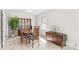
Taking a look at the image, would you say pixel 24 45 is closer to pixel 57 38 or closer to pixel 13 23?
pixel 13 23

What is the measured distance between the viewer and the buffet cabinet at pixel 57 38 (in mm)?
1719

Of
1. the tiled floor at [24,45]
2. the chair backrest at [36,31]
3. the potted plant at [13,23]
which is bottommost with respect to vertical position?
the tiled floor at [24,45]

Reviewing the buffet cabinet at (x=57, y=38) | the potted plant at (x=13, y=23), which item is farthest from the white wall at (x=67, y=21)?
the potted plant at (x=13, y=23)

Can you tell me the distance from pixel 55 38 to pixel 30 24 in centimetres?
42

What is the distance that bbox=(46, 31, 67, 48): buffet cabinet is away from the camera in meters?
1.72

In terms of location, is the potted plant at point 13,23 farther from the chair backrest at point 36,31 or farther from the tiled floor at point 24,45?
the chair backrest at point 36,31

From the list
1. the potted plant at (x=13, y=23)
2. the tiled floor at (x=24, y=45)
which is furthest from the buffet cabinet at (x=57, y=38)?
the potted plant at (x=13, y=23)

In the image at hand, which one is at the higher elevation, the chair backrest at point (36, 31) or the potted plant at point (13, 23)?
the potted plant at point (13, 23)

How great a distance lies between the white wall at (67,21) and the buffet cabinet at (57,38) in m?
0.06

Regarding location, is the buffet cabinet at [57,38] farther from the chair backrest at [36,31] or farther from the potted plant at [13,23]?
the potted plant at [13,23]

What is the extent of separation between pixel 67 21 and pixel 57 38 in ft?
0.92
